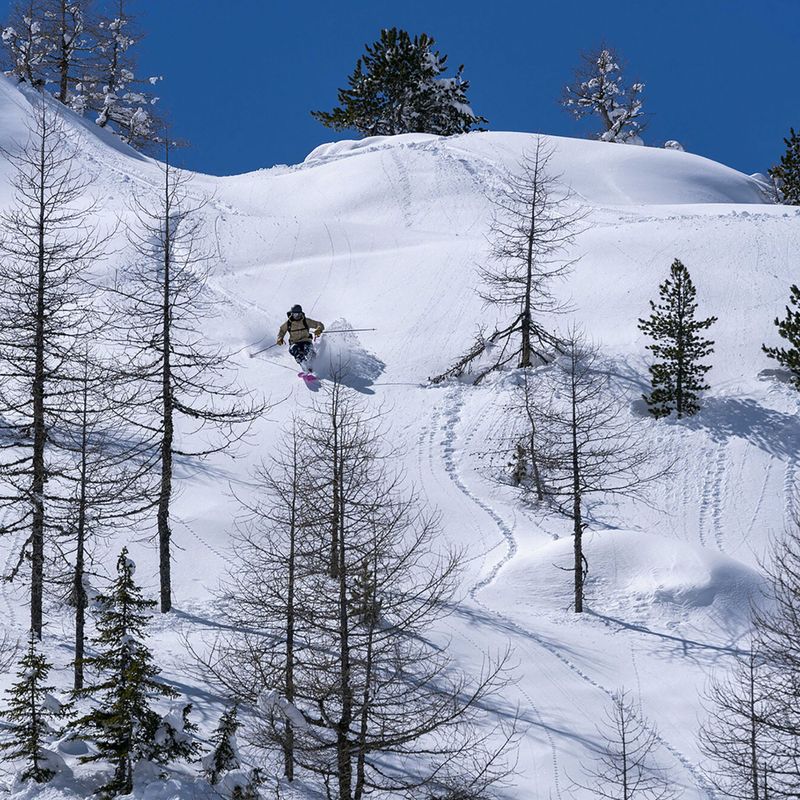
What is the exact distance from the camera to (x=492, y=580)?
22125 mm

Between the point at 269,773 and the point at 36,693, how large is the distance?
13.3 feet

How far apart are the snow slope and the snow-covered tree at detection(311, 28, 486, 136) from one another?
40.6 ft

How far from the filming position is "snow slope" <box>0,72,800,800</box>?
61.6ft

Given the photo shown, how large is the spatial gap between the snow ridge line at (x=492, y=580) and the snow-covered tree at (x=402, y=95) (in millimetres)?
43134

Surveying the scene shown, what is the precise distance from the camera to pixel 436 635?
18.8m

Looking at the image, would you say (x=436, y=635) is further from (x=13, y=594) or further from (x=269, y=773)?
(x=13, y=594)

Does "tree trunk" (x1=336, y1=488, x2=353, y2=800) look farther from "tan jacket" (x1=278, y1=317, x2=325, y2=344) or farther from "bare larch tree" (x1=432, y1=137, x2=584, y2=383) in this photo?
"tan jacket" (x1=278, y1=317, x2=325, y2=344)

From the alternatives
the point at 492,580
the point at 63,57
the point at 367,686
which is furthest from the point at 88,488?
the point at 63,57

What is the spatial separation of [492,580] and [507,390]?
33.3 ft

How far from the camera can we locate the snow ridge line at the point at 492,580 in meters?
15.5

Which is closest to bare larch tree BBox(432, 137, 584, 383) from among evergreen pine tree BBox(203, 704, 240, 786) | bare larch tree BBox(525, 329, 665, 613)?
bare larch tree BBox(525, 329, 665, 613)

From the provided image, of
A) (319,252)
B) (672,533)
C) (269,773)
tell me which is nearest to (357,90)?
(319,252)

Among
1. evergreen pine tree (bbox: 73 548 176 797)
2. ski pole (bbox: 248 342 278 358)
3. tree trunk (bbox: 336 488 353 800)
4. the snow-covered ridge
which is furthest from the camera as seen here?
the snow-covered ridge

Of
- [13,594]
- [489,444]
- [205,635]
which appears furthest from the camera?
[489,444]
